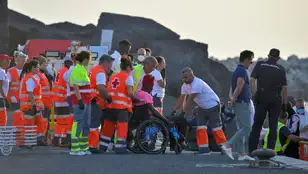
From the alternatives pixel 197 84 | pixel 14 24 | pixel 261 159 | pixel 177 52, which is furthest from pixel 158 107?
pixel 14 24

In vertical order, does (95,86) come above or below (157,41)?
below

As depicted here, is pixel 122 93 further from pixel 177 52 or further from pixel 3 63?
pixel 177 52

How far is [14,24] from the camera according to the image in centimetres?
6431

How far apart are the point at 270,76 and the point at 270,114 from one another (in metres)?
0.66

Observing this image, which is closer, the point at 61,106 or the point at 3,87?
the point at 3,87

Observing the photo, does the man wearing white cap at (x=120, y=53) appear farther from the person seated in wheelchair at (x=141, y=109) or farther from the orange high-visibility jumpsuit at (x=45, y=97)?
the orange high-visibility jumpsuit at (x=45, y=97)

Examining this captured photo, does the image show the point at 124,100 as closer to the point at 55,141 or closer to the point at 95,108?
the point at 95,108

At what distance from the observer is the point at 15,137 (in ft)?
63.6

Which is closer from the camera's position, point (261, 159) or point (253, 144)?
point (261, 159)

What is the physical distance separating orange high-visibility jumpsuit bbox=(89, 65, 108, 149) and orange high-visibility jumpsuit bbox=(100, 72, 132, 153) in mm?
192

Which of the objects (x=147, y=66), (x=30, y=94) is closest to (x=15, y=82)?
(x=30, y=94)

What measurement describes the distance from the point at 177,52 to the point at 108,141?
3831 cm

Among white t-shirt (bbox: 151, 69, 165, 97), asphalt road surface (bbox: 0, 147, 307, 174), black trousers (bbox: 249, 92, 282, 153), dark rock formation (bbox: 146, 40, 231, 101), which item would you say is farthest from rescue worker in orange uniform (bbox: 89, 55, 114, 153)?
dark rock formation (bbox: 146, 40, 231, 101)

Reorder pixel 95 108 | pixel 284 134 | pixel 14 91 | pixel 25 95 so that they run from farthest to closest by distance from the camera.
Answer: pixel 14 91
pixel 284 134
pixel 25 95
pixel 95 108
